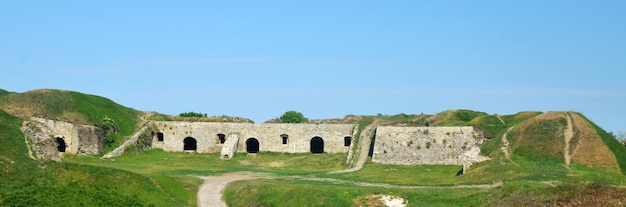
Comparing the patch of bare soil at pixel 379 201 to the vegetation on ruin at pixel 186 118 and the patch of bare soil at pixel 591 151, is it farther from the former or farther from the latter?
the vegetation on ruin at pixel 186 118

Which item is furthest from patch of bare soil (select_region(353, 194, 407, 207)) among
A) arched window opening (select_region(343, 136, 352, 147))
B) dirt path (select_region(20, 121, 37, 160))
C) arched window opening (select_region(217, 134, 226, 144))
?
arched window opening (select_region(217, 134, 226, 144))

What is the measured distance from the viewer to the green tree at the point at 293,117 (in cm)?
9919

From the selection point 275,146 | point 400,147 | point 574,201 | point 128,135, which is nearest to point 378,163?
point 400,147

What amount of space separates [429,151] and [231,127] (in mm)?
22988

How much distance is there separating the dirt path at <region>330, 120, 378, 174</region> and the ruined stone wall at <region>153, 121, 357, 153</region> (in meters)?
1.84

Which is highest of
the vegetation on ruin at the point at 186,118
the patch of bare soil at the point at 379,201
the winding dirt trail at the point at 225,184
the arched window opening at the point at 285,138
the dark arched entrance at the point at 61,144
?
the vegetation on ruin at the point at 186,118

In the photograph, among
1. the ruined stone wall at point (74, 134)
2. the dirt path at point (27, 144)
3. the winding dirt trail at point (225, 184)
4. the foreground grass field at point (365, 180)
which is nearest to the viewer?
the foreground grass field at point (365, 180)

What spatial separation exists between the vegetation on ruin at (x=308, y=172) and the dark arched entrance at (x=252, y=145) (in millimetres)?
6826

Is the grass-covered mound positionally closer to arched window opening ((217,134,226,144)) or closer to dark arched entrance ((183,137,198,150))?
arched window opening ((217,134,226,144))

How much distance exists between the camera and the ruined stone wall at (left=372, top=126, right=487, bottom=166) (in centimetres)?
6512

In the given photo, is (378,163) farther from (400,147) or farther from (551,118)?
(551,118)

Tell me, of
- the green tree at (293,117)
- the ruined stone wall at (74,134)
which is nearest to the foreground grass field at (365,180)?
the ruined stone wall at (74,134)

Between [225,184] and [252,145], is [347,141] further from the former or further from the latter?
[225,184]

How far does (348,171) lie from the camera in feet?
197
